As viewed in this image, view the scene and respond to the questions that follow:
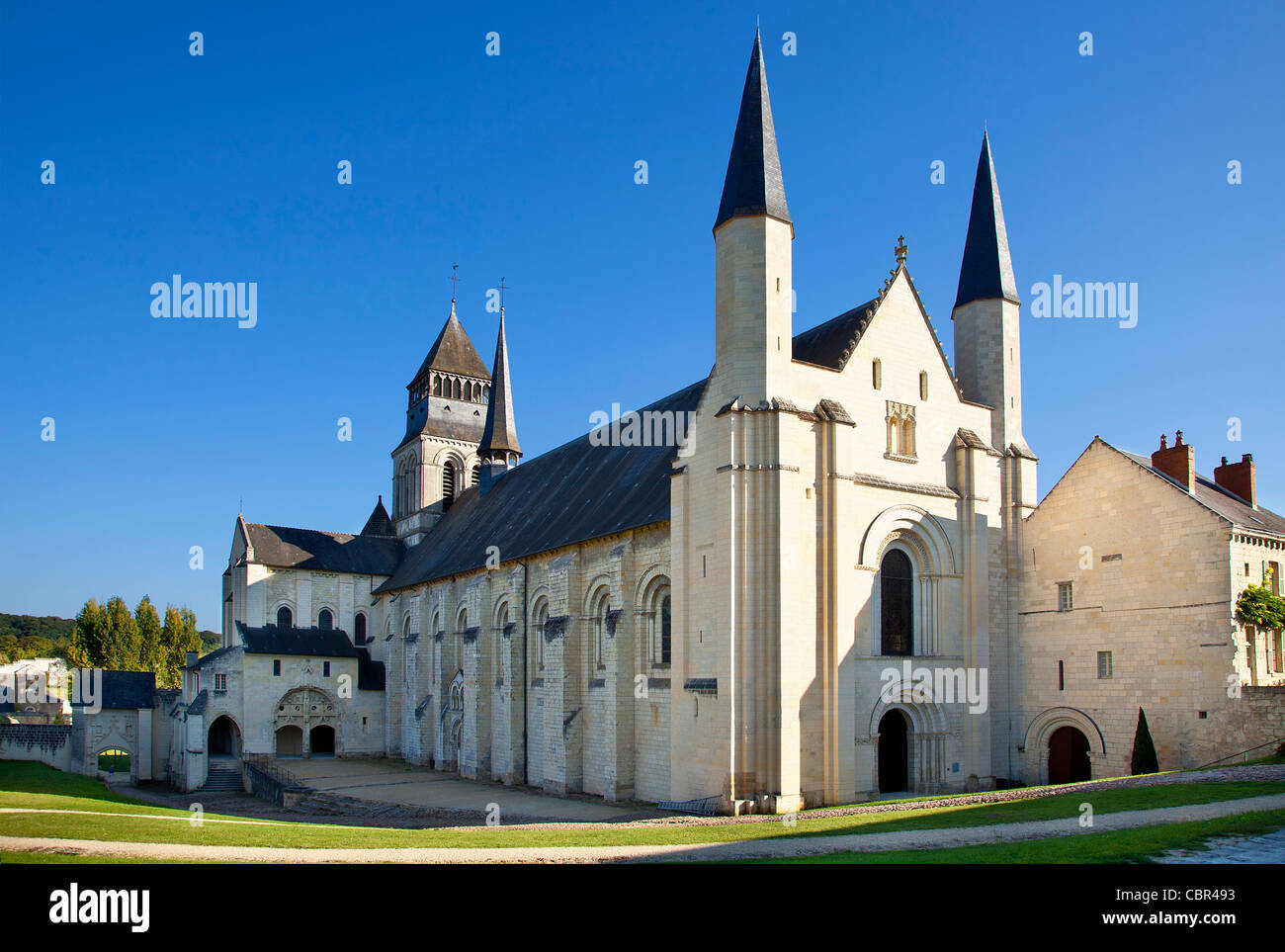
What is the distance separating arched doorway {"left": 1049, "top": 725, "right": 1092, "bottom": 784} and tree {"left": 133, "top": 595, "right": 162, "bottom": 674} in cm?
6859

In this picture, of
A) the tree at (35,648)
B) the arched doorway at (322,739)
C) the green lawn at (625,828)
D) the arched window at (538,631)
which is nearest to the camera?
A: the green lawn at (625,828)

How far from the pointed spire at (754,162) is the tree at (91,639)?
216 ft

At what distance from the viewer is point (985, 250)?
29422mm

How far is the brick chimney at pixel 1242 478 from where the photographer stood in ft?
86.1

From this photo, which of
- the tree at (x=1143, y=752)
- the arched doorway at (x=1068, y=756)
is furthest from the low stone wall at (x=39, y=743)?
the tree at (x=1143, y=752)

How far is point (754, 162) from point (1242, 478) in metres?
16.4

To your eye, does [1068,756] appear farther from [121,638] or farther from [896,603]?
Result: [121,638]

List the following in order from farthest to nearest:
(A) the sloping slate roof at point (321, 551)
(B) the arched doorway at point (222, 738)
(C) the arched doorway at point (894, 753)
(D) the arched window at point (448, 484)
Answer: (D) the arched window at point (448, 484), (A) the sloping slate roof at point (321, 551), (B) the arched doorway at point (222, 738), (C) the arched doorway at point (894, 753)

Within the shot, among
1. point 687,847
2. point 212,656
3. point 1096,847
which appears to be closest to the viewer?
point 1096,847

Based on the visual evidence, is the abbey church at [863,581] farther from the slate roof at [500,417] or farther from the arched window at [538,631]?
the slate roof at [500,417]

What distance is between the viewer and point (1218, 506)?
78.5 feet

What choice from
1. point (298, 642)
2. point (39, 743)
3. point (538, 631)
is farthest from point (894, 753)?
point (39, 743)
